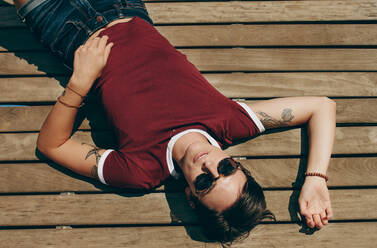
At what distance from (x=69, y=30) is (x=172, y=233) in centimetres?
174

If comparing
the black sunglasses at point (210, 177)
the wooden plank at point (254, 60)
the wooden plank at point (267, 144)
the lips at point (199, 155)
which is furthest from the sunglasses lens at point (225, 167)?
the wooden plank at point (254, 60)

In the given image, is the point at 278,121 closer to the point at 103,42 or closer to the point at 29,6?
the point at 103,42

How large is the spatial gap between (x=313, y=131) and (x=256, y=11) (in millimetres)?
1271

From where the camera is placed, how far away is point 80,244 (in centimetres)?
216

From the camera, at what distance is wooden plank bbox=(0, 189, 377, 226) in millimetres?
2197

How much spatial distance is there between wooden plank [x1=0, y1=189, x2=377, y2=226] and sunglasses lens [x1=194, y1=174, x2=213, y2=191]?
0.48 m

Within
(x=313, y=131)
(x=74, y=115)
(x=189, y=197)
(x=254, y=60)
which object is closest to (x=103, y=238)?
(x=189, y=197)

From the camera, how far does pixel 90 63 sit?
1.98 meters

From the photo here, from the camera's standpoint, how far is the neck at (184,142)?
6.11ft

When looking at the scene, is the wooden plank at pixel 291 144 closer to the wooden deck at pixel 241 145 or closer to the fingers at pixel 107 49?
the wooden deck at pixel 241 145

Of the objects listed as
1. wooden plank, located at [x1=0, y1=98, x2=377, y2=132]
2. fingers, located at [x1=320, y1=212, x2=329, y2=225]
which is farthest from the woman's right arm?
fingers, located at [x1=320, y1=212, x2=329, y2=225]

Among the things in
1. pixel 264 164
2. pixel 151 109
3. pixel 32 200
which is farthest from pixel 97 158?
pixel 264 164

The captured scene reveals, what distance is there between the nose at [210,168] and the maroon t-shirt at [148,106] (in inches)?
11.1

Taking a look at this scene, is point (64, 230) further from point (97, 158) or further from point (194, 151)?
point (194, 151)
